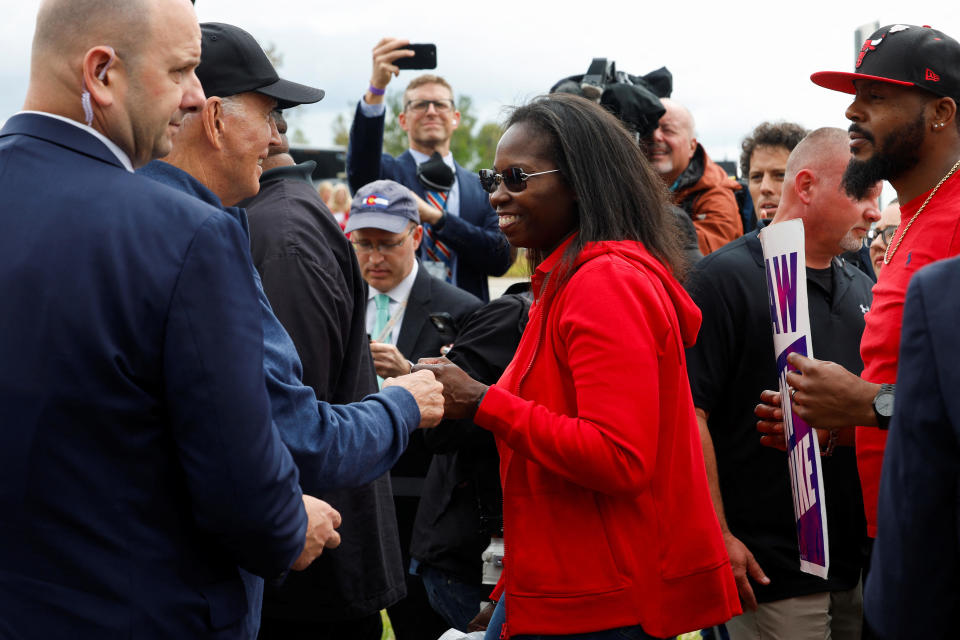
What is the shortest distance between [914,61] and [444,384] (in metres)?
1.69

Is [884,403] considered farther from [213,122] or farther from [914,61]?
[213,122]

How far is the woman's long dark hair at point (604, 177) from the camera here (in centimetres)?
255

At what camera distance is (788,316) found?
118 inches

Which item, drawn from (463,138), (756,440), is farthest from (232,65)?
(463,138)

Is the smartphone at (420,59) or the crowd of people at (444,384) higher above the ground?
the smartphone at (420,59)

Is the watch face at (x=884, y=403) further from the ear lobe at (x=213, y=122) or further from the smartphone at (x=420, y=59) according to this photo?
the smartphone at (x=420, y=59)

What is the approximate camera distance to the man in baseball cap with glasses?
2668 mm

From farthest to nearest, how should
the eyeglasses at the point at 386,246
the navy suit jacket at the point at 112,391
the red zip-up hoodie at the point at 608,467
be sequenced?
the eyeglasses at the point at 386,246 → the red zip-up hoodie at the point at 608,467 → the navy suit jacket at the point at 112,391

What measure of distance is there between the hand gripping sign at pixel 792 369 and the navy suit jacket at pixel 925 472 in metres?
1.37

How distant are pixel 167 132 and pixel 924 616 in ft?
5.39

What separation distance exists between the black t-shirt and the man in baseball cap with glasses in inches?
24.1

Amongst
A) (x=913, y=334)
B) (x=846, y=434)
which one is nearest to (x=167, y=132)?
(x=913, y=334)

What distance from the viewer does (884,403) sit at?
2.56 meters

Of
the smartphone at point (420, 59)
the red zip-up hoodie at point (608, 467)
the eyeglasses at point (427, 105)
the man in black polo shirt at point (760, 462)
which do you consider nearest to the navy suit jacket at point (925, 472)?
the red zip-up hoodie at point (608, 467)
